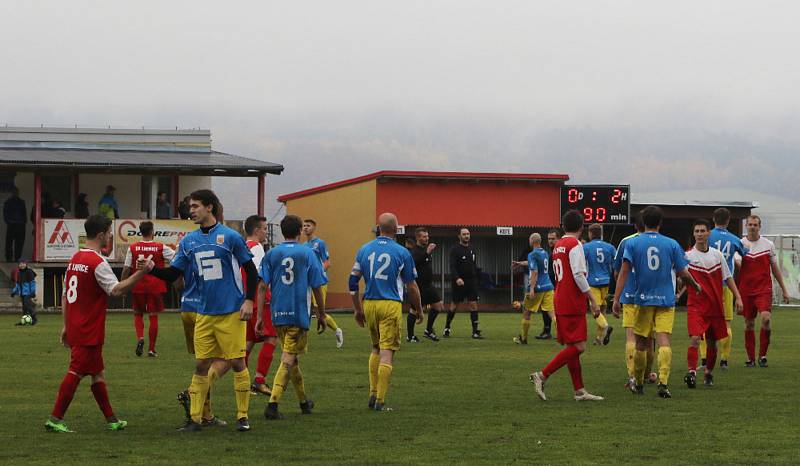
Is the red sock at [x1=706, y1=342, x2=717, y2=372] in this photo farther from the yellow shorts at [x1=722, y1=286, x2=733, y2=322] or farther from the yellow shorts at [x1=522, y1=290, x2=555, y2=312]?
the yellow shorts at [x1=522, y1=290, x2=555, y2=312]

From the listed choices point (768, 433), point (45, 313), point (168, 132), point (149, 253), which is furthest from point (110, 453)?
point (168, 132)

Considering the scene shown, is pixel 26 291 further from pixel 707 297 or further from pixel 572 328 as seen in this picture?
pixel 572 328

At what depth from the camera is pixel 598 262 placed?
852 inches

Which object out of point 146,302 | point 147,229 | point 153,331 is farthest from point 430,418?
point 146,302

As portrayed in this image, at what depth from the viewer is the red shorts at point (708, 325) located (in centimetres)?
1491

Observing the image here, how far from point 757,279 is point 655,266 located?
15.3ft

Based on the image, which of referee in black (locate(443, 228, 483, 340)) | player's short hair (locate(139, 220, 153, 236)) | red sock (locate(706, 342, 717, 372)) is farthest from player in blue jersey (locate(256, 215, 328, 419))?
referee in black (locate(443, 228, 483, 340))

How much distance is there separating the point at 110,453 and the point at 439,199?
3600 centimetres

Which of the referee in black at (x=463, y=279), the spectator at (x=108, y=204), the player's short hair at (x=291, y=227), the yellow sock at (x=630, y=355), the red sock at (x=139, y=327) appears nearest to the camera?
the player's short hair at (x=291, y=227)

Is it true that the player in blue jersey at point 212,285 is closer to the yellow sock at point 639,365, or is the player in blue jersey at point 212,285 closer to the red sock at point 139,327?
the yellow sock at point 639,365

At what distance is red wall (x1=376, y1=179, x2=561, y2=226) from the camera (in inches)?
1766

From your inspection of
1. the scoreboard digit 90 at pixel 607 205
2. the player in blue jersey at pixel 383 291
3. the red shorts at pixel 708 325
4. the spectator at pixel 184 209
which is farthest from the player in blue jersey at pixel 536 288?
the spectator at pixel 184 209

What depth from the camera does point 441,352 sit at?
20734mm

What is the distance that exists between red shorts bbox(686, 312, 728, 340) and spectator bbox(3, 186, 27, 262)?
96.6 ft
